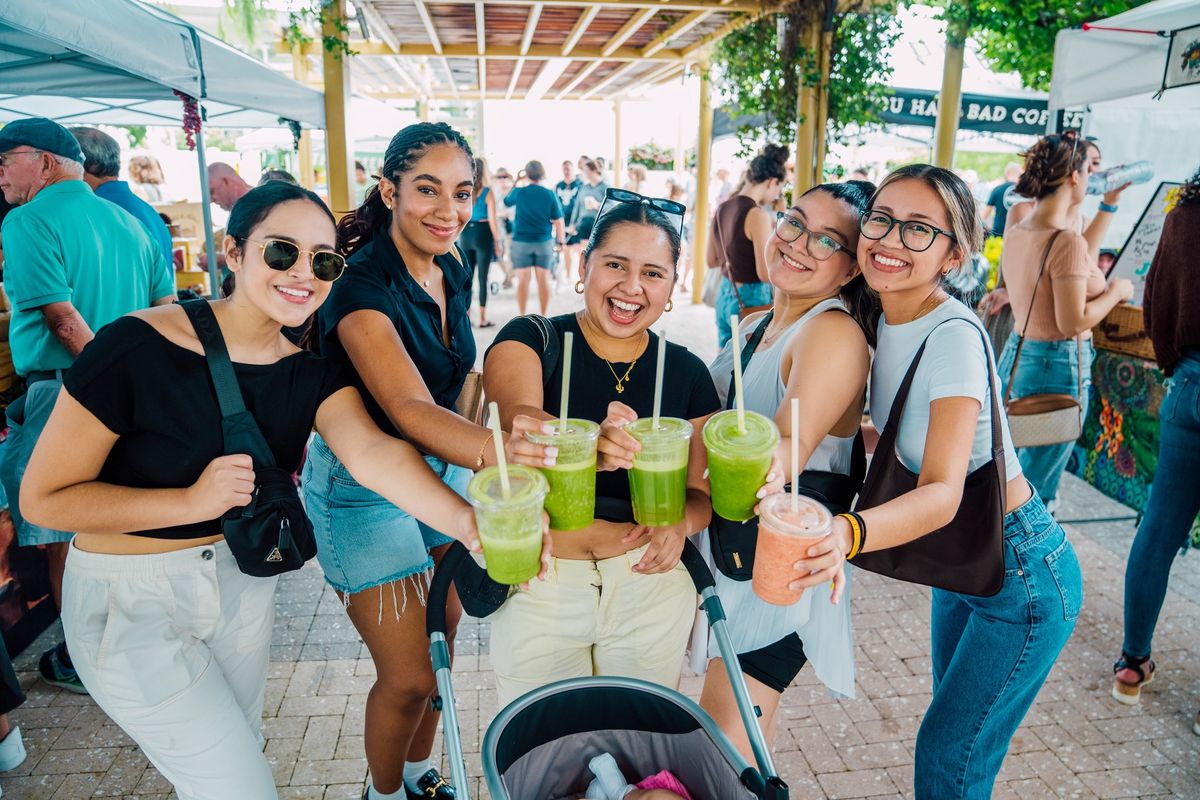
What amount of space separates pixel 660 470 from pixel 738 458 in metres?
0.18

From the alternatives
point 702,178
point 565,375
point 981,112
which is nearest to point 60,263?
point 565,375

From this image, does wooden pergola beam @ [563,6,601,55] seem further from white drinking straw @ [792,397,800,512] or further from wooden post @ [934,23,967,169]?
white drinking straw @ [792,397,800,512]

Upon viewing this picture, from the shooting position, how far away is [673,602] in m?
1.95

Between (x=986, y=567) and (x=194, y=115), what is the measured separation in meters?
4.66

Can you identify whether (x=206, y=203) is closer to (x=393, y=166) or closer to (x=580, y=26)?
(x=393, y=166)

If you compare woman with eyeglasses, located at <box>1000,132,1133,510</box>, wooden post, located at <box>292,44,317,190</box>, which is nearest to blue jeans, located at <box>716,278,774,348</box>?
woman with eyeglasses, located at <box>1000,132,1133,510</box>

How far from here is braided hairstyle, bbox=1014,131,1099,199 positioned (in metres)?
3.55

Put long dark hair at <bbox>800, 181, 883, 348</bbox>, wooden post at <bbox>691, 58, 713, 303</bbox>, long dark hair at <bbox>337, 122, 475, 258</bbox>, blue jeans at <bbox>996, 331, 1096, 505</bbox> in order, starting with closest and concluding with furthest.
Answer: long dark hair at <bbox>800, 181, 883, 348</bbox> < long dark hair at <bbox>337, 122, 475, 258</bbox> < blue jeans at <bbox>996, 331, 1096, 505</bbox> < wooden post at <bbox>691, 58, 713, 303</bbox>

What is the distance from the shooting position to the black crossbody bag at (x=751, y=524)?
74.2 inches

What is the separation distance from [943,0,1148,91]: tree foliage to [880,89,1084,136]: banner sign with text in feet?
1.71

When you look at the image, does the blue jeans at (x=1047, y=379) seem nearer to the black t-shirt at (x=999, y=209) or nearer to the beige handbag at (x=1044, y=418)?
the beige handbag at (x=1044, y=418)

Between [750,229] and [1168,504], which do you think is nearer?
[1168,504]

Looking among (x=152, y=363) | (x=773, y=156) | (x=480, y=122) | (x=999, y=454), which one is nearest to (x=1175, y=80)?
(x=773, y=156)

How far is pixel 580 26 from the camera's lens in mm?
9109
